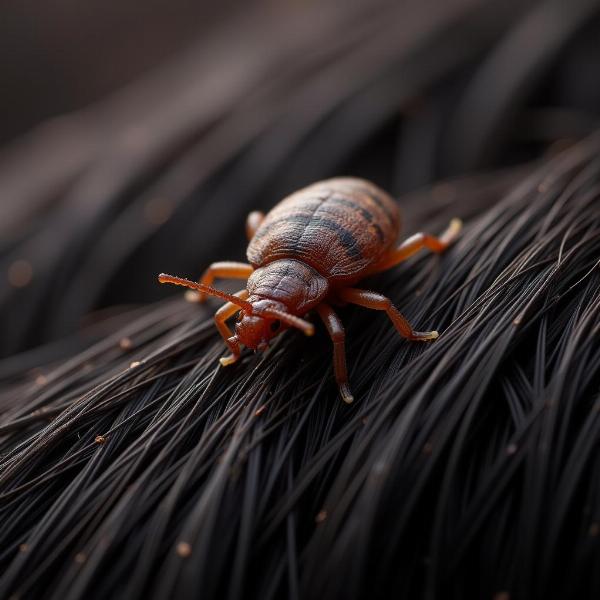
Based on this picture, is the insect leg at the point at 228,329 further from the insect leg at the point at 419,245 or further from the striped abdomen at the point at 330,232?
the insect leg at the point at 419,245

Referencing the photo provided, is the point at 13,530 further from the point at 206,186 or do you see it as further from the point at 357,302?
the point at 206,186

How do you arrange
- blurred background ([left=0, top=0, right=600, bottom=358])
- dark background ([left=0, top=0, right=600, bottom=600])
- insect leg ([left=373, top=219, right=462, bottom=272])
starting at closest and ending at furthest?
1. dark background ([left=0, top=0, right=600, bottom=600])
2. insect leg ([left=373, top=219, right=462, bottom=272])
3. blurred background ([left=0, top=0, right=600, bottom=358])

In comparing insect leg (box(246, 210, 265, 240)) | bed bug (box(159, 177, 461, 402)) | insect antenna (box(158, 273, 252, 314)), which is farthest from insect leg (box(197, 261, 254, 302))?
insect antenna (box(158, 273, 252, 314))

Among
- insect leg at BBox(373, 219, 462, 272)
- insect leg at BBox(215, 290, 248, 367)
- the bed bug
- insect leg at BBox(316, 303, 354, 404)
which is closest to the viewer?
insect leg at BBox(316, 303, 354, 404)

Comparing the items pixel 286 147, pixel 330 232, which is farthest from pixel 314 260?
pixel 286 147

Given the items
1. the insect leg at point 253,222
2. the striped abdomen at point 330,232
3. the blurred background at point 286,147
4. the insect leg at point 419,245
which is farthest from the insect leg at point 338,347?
the blurred background at point 286,147

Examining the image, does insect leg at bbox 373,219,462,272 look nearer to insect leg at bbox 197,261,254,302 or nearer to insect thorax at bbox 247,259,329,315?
insect thorax at bbox 247,259,329,315
